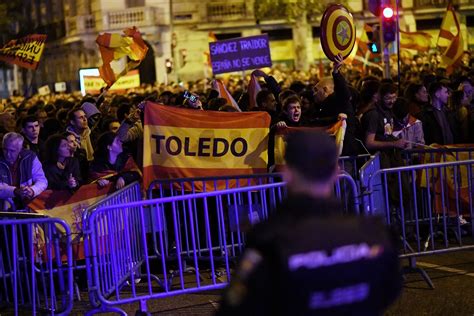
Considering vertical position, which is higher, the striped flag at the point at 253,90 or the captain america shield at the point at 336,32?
the captain america shield at the point at 336,32

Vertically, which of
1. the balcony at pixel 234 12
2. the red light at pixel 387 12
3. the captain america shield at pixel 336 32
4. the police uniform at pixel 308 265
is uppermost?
the balcony at pixel 234 12

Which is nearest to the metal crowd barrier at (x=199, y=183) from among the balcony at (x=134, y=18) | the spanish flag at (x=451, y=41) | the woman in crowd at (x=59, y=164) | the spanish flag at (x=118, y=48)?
the woman in crowd at (x=59, y=164)

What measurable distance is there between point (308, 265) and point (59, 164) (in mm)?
5937

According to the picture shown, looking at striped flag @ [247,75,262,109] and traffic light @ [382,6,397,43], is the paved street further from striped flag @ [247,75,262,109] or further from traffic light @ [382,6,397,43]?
traffic light @ [382,6,397,43]

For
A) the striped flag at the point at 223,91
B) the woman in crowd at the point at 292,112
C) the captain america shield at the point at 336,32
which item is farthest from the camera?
the striped flag at the point at 223,91

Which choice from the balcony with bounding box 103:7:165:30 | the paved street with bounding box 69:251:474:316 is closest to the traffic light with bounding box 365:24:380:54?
the paved street with bounding box 69:251:474:316

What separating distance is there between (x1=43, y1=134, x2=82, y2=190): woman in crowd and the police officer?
561cm

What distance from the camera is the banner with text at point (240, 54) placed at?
1806 centimetres

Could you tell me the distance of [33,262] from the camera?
7352 mm

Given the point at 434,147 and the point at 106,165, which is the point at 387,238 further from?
the point at 434,147

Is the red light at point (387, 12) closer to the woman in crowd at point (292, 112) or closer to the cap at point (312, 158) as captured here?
the woman in crowd at point (292, 112)

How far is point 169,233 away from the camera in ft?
28.5

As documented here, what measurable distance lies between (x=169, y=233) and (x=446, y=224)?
2.44m

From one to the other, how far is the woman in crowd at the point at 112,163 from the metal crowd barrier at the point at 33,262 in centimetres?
165
